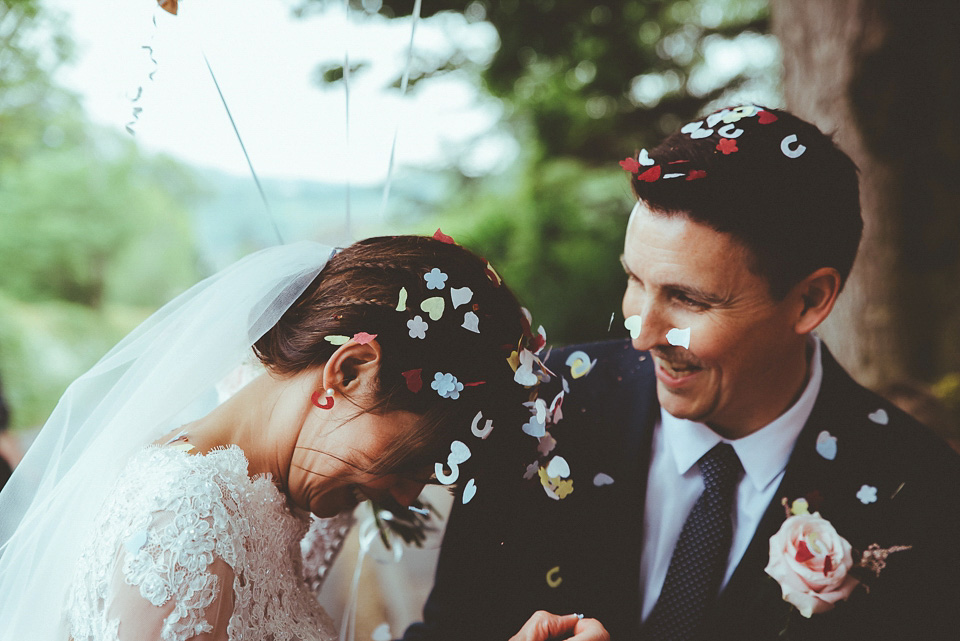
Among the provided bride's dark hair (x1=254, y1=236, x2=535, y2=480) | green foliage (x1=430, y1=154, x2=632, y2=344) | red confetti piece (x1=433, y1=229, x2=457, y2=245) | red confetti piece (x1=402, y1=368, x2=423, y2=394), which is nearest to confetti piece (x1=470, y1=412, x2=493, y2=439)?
bride's dark hair (x1=254, y1=236, x2=535, y2=480)

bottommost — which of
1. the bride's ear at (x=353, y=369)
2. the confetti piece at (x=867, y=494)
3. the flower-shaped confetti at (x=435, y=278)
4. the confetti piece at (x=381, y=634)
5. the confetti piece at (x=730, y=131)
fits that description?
the confetti piece at (x=381, y=634)

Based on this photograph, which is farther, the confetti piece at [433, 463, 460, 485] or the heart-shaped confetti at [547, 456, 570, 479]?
the heart-shaped confetti at [547, 456, 570, 479]

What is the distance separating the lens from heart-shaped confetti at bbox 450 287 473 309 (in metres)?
1.45

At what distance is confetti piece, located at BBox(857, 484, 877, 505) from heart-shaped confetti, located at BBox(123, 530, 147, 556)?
6.03 feet

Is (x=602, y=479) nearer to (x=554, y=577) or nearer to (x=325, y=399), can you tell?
(x=554, y=577)

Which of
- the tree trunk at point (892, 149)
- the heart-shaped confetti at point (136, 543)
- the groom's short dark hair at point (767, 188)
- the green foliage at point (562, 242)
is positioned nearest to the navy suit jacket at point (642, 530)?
the groom's short dark hair at point (767, 188)

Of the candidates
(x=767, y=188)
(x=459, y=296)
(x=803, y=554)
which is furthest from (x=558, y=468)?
(x=767, y=188)

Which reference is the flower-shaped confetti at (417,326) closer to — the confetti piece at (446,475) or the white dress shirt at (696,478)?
the confetti piece at (446,475)

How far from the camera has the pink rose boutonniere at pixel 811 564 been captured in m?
1.77

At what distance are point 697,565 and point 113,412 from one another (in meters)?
1.55

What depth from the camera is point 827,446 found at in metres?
1.99

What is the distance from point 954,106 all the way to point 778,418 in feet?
8.21

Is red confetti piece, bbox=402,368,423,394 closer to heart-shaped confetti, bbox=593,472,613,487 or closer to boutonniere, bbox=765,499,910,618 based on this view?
heart-shaped confetti, bbox=593,472,613,487

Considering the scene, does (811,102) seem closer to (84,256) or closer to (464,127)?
(464,127)
